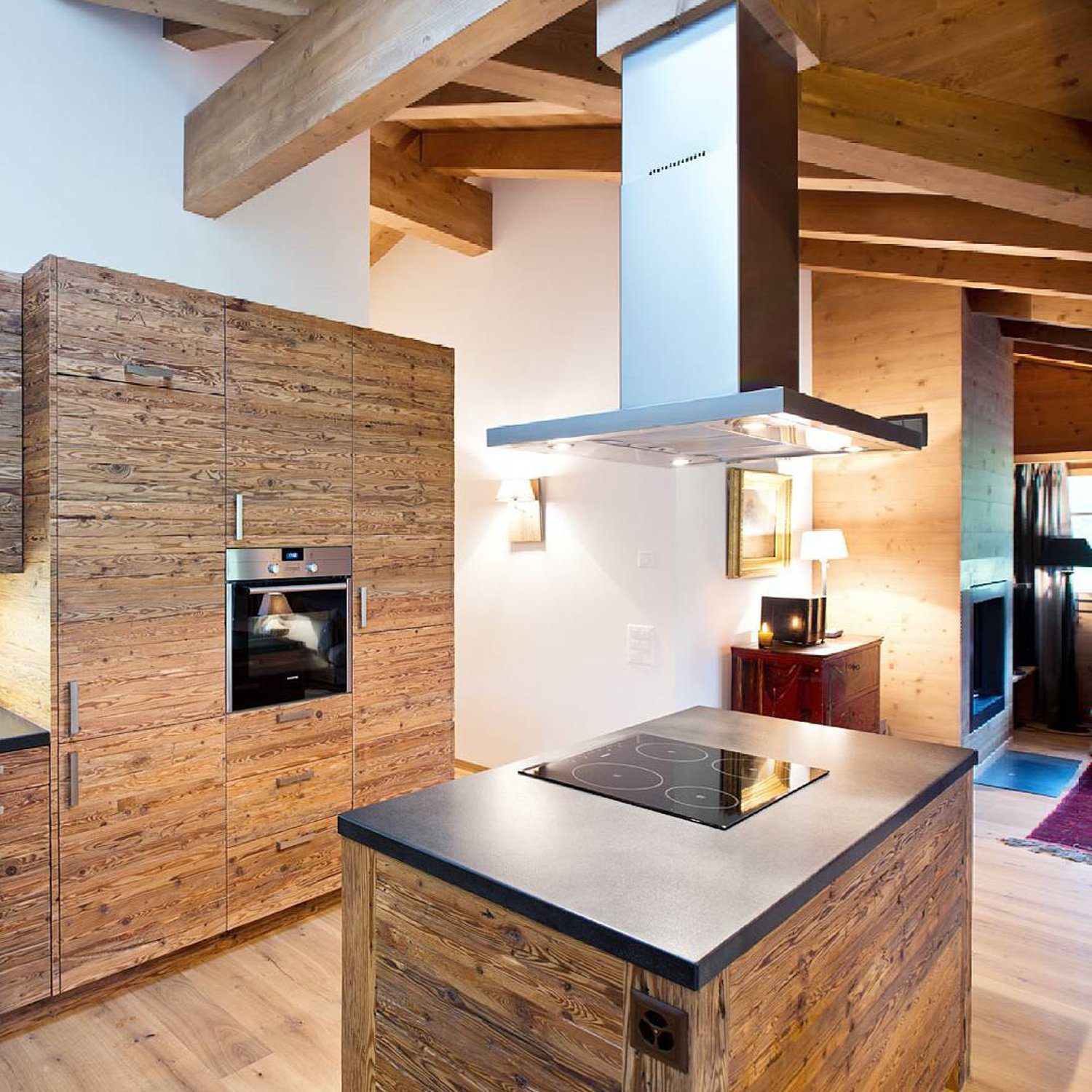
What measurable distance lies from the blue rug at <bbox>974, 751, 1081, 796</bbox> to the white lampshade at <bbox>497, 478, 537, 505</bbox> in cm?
328

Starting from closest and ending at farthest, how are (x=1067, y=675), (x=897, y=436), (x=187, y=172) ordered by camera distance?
(x=897, y=436)
(x=187, y=172)
(x=1067, y=675)

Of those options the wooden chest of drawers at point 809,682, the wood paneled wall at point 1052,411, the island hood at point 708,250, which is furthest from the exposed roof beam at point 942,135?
the wood paneled wall at point 1052,411

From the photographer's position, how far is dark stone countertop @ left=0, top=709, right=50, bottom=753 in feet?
7.56

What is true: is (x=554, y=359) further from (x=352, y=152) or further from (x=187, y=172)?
(x=187, y=172)

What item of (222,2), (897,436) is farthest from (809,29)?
(222,2)

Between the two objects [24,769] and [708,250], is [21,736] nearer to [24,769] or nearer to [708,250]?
[24,769]

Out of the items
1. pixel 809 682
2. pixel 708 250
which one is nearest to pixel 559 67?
pixel 708 250

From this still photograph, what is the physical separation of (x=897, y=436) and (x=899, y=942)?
1.22 metres

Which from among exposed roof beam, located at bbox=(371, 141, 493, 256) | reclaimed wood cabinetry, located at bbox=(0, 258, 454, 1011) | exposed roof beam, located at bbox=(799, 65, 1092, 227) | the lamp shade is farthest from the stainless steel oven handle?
the lamp shade

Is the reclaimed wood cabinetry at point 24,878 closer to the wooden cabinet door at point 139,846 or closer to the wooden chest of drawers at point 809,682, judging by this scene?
the wooden cabinet door at point 139,846

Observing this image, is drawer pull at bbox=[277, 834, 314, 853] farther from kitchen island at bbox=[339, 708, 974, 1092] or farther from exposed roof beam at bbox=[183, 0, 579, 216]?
exposed roof beam at bbox=[183, 0, 579, 216]

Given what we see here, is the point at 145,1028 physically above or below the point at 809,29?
below

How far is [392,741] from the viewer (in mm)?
3361

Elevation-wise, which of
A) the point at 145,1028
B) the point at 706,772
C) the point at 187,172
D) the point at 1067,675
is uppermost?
the point at 187,172
